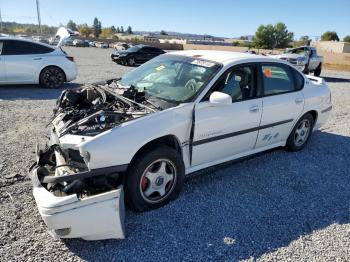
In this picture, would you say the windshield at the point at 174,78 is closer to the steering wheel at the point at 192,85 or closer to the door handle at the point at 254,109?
the steering wheel at the point at 192,85

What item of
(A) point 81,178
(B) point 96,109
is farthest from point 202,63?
(A) point 81,178

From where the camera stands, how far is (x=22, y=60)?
9680 mm

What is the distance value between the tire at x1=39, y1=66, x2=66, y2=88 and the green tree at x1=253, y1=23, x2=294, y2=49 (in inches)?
3829

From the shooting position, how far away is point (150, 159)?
134 inches

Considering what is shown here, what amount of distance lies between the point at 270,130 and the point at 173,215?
206 centimetres

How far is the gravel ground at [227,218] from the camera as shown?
3043 mm

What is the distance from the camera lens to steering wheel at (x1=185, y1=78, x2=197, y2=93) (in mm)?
3986

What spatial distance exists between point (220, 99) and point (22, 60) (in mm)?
7825

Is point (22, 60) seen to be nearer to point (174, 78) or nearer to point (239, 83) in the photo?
point (174, 78)

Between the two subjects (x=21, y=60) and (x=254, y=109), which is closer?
(x=254, y=109)

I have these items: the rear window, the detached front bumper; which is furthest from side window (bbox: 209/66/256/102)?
the rear window

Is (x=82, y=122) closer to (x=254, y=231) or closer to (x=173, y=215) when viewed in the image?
(x=173, y=215)

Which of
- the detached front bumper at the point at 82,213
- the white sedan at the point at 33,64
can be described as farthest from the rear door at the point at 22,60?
the detached front bumper at the point at 82,213

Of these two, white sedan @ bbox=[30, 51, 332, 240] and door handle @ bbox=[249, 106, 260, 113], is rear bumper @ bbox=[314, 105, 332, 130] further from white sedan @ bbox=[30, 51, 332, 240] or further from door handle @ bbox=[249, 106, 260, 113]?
door handle @ bbox=[249, 106, 260, 113]
